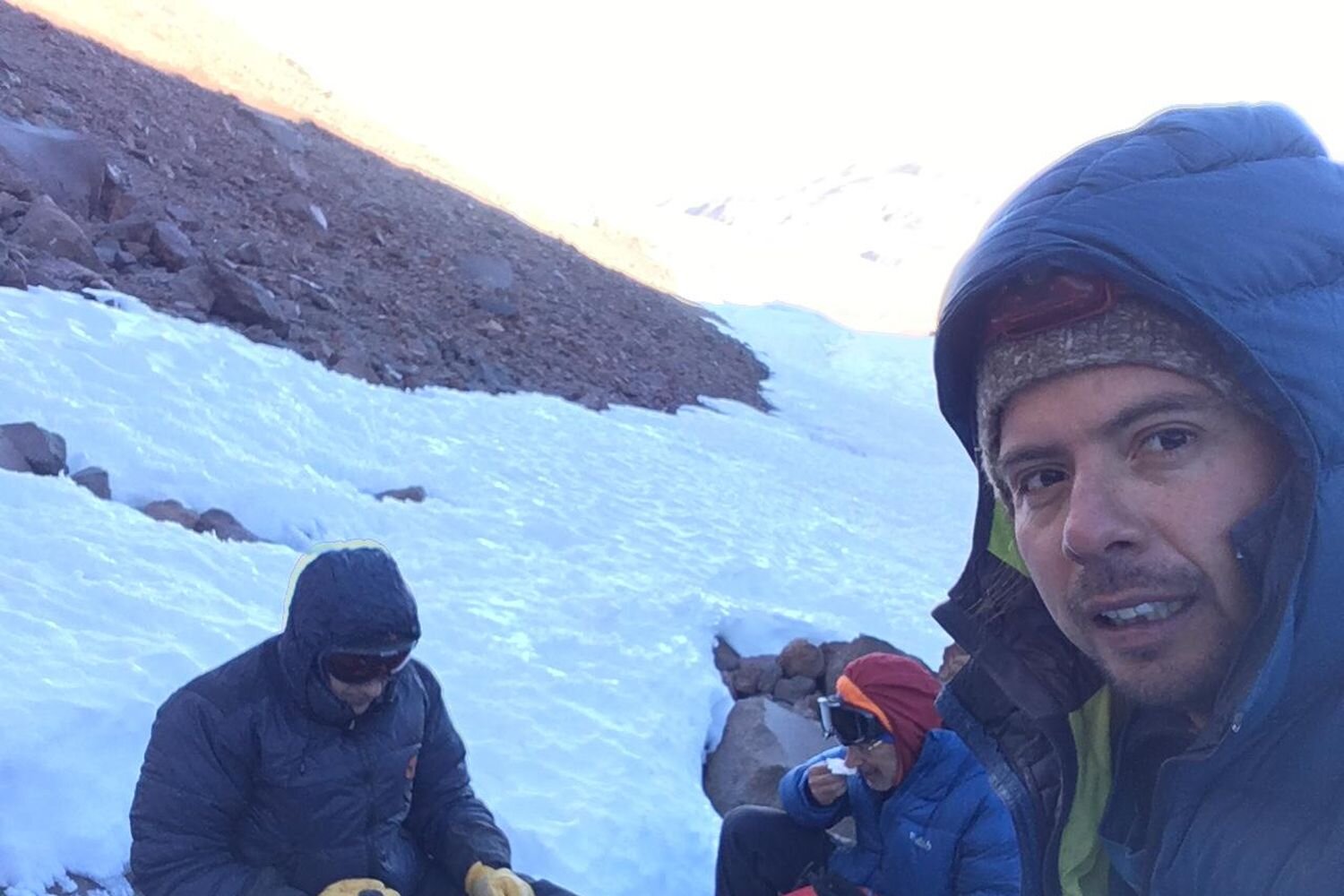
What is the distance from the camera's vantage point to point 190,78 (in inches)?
701

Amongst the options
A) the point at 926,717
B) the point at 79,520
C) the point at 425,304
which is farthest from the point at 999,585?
the point at 425,304

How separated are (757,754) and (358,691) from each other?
2.68m

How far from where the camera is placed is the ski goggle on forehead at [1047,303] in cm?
122

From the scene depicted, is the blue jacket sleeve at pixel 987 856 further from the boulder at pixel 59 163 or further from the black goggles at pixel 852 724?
the boulder at pixel 59 163

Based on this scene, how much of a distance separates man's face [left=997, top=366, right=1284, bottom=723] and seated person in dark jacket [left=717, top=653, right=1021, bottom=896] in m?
2.06

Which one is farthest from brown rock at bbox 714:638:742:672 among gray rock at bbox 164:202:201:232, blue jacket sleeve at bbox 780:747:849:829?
gray rock at bbox 164:202:201:232

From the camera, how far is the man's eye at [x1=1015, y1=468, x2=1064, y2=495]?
1.30 meters

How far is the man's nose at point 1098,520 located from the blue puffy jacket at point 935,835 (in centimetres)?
228

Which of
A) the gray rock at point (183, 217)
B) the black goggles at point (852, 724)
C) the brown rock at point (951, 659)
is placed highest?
the gray rock at point (183, 217)

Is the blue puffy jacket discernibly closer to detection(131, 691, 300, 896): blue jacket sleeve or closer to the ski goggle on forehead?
detection(131, 691, 300, 896): blue jacket sleeve

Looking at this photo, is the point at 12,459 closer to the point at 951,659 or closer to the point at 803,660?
the point at 803,660

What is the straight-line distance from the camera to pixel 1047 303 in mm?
1252

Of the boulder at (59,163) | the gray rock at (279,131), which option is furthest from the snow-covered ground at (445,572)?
the gray rock at (279,131)

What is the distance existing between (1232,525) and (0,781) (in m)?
3.40
